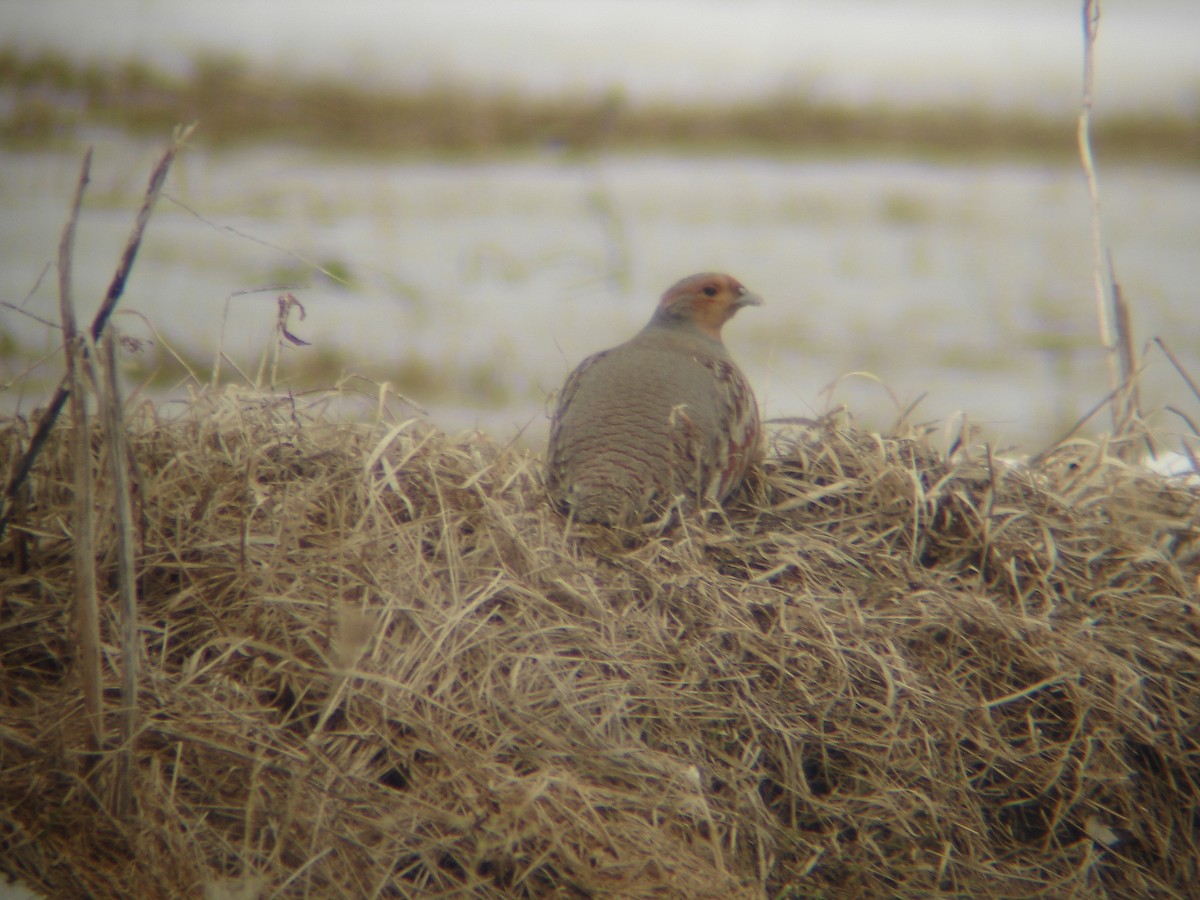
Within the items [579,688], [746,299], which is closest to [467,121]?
[746,299]

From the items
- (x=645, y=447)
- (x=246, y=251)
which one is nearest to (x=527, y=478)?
(x=645, y=447)

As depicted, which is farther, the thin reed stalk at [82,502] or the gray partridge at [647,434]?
the gray partridge at [647,434]

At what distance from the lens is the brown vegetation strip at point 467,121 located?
29.5 feet

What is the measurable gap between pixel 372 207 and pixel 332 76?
6.11ft

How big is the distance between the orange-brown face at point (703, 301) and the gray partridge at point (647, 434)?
0.36 meters

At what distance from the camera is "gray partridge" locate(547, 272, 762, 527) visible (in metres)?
2.83

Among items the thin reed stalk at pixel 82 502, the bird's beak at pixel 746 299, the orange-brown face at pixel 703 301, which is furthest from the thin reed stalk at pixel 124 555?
the bird's beak at pixel 746 299

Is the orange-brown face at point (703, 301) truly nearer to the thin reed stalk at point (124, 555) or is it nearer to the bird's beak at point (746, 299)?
the bird's beak at point (746, 299)

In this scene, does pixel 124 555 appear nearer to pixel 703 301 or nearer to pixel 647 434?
pixel 647 434

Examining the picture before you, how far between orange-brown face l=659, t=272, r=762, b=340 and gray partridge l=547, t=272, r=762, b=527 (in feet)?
1.18

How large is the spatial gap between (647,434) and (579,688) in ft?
3.37

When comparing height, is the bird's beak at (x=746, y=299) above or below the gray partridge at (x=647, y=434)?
above

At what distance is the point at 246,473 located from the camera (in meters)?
2.65

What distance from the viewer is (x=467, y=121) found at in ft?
34.1
